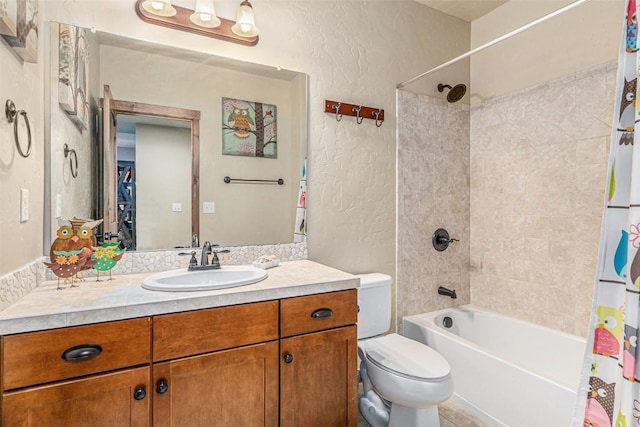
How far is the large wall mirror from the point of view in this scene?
61.3 inches

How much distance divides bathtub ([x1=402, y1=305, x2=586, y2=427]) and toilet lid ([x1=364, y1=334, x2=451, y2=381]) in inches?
13.7

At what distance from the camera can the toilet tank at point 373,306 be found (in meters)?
2.04

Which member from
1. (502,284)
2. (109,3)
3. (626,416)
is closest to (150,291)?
(109,3)

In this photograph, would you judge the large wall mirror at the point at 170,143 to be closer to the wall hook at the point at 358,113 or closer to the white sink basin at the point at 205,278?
the white sink basin at the point at 205,278

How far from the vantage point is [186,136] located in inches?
70.9

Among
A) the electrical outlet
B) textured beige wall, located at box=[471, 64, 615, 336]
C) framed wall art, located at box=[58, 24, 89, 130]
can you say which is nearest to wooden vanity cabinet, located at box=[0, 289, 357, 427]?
the electrical outlet

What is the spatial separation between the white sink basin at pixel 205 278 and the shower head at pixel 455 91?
201 centimetres

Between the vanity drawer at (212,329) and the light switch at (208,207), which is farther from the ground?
the light switch at (208,207)

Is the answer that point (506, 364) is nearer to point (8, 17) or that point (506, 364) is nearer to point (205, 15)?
point (205, 15)

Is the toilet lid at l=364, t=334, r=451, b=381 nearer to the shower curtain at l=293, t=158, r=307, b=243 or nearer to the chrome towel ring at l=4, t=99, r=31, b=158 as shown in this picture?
the shower curtain at l=293, t=158, r=307, b=243

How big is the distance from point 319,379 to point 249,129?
135 cm

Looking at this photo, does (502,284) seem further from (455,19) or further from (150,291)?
(150,291)

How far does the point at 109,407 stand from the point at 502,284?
2.55 metres

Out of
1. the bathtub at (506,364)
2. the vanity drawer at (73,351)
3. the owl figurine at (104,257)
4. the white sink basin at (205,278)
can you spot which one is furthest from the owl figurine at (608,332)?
the owl figurine at (104,257)
